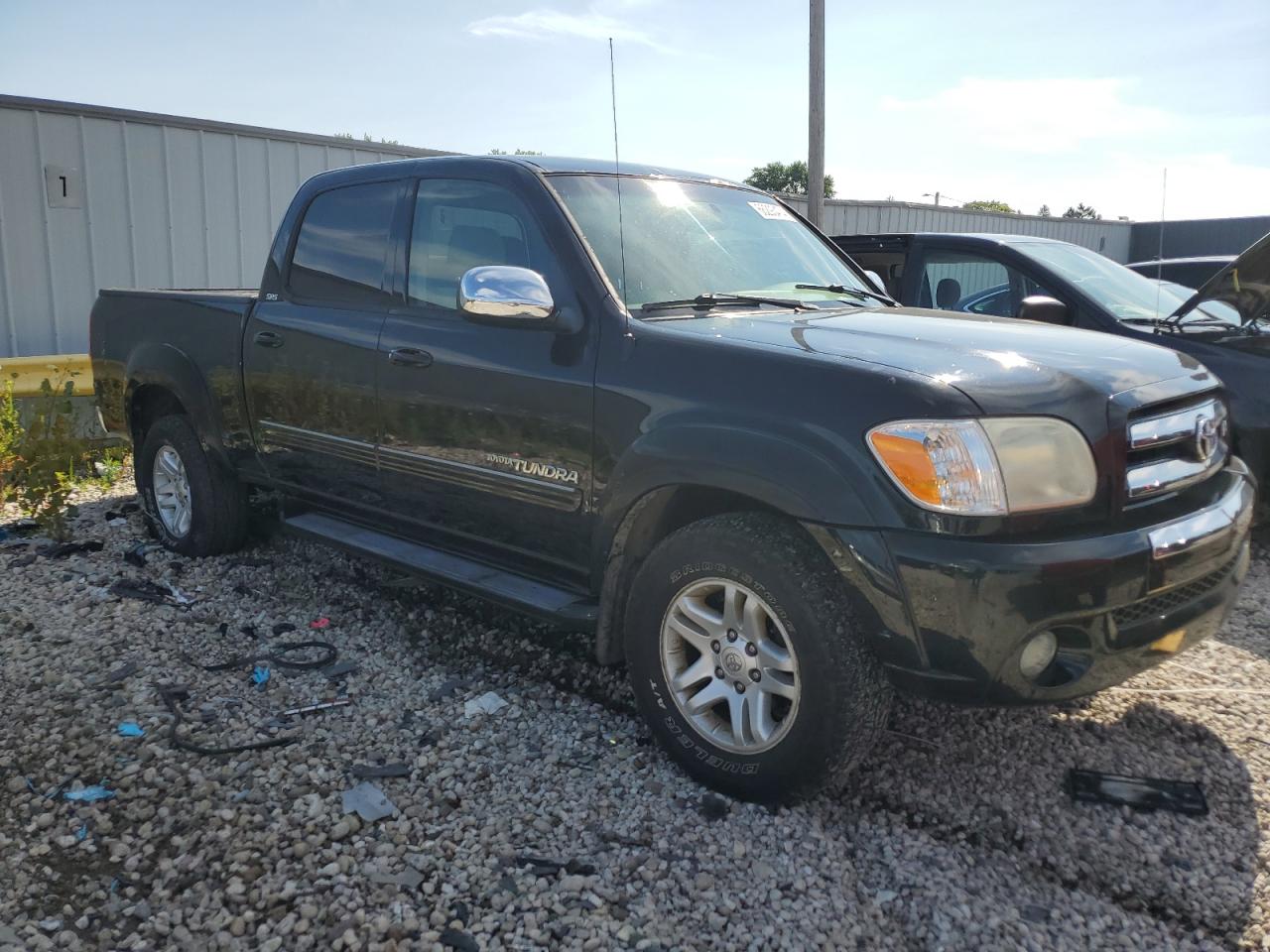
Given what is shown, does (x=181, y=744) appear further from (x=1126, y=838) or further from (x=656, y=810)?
(x=1126, y=838)

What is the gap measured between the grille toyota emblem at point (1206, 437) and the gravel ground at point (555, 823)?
1.02 metres

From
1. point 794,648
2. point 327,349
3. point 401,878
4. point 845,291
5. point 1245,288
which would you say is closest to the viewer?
point 401,878

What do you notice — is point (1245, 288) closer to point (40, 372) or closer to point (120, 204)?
point (40, 372)

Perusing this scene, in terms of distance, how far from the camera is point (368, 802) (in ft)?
9.80

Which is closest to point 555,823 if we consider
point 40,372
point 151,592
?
point 151,592

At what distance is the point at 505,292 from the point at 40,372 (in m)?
5.81

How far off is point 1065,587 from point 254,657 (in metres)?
3.10

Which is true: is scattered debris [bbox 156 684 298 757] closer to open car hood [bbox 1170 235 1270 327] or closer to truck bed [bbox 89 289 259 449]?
truck bed [bbox 89 289 259 449]

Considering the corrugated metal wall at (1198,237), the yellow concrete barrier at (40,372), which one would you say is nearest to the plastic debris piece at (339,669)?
the yellow concrete barrier at (40,372)

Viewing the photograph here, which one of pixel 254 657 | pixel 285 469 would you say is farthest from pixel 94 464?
pixel 254 657

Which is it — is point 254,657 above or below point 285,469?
below

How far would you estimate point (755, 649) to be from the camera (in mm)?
2867

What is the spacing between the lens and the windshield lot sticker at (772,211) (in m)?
4.27

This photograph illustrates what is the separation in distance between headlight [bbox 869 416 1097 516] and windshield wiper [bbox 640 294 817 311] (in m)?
1.05
